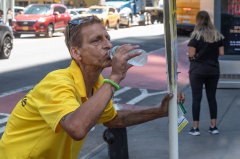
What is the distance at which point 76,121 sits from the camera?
1689 mm

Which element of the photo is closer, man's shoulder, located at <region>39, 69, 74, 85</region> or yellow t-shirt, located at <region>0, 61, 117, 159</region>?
yellow t-shirt, located at <region>0, 61, 117, 159</region>

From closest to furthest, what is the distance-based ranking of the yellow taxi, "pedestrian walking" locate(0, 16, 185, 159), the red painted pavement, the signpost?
1. "pedestrian walking" locate(0, 16, 185, 159)
2. the signpost
3. the red painted pavement
4. the yellow taxi

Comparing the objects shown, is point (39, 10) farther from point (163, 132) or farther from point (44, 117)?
point (44, 117)

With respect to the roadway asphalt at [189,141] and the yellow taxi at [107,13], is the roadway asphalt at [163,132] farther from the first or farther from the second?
the yellow taxi at [107,13]

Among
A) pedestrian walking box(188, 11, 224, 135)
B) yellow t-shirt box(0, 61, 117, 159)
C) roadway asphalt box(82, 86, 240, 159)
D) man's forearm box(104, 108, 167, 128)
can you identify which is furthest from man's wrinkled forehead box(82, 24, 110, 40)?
pedestrian walking box(188, 11, 224, 135)

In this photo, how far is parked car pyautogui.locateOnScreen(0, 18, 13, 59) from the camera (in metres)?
12.5

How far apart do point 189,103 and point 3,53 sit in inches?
321

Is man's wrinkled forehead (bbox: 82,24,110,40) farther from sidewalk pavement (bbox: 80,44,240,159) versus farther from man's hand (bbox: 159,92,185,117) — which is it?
sidewalk pavement (bbox: 80,44,240,159)

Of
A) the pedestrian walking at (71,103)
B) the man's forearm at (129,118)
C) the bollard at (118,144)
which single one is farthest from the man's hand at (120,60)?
the bollard at (118,144)

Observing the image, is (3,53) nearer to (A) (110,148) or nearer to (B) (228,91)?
(B) (228,91)

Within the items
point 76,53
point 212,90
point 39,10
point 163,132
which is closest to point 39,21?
point 39,10

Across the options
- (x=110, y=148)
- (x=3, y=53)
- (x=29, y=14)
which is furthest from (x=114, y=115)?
(x=29, y=14)

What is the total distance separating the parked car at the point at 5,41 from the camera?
1252 centimetres

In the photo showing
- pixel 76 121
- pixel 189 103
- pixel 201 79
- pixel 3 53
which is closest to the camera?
pixel 76 121
